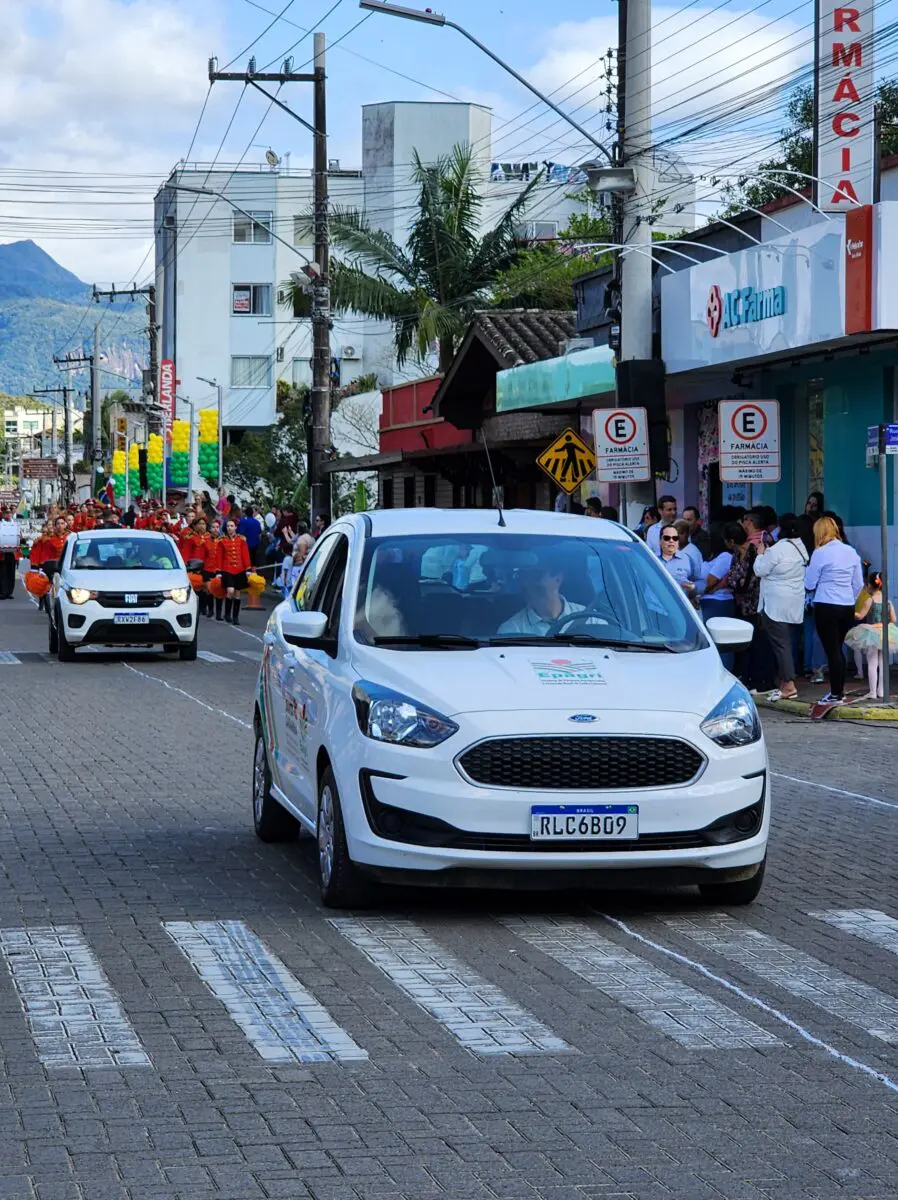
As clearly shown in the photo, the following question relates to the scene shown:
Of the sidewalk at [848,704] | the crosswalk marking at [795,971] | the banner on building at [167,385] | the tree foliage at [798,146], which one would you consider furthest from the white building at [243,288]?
the crosswalk marking at [795,971]

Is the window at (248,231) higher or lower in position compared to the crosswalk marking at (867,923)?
higher

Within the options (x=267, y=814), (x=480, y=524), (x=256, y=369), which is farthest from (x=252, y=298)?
(x=480, y=524)

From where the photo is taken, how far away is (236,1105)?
596 centimetres

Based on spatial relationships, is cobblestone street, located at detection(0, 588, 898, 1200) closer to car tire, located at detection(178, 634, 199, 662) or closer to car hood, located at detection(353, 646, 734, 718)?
car hood, located at detection(353, 646, 734, 718)

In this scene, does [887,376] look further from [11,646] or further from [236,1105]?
[236,1105]

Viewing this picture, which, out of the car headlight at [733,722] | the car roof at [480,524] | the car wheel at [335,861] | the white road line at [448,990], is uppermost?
the car roof at [480,524]

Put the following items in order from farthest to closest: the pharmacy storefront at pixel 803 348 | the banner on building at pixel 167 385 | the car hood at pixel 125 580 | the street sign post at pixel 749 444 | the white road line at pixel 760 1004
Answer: the banner on building at pixel 167 385, the car hood at pixel 125 580, the street sign post at pixel 749 444, the pharmacy storefront at pixel 803 348, the white road line at pixel 760 1004

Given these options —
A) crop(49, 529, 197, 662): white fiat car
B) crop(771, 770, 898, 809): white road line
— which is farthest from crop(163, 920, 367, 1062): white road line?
crop(49, 529, 197, 662): white fiat car

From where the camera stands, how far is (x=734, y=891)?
920 centimetres

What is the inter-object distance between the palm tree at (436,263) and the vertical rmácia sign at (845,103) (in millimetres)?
25455

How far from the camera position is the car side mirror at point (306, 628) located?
9.50 meters

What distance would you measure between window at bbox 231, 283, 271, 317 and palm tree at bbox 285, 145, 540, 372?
171ft

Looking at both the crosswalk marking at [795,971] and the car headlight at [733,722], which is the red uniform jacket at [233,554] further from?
the crosswalk marking at [795,971]

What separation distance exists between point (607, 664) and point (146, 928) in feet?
7.44
